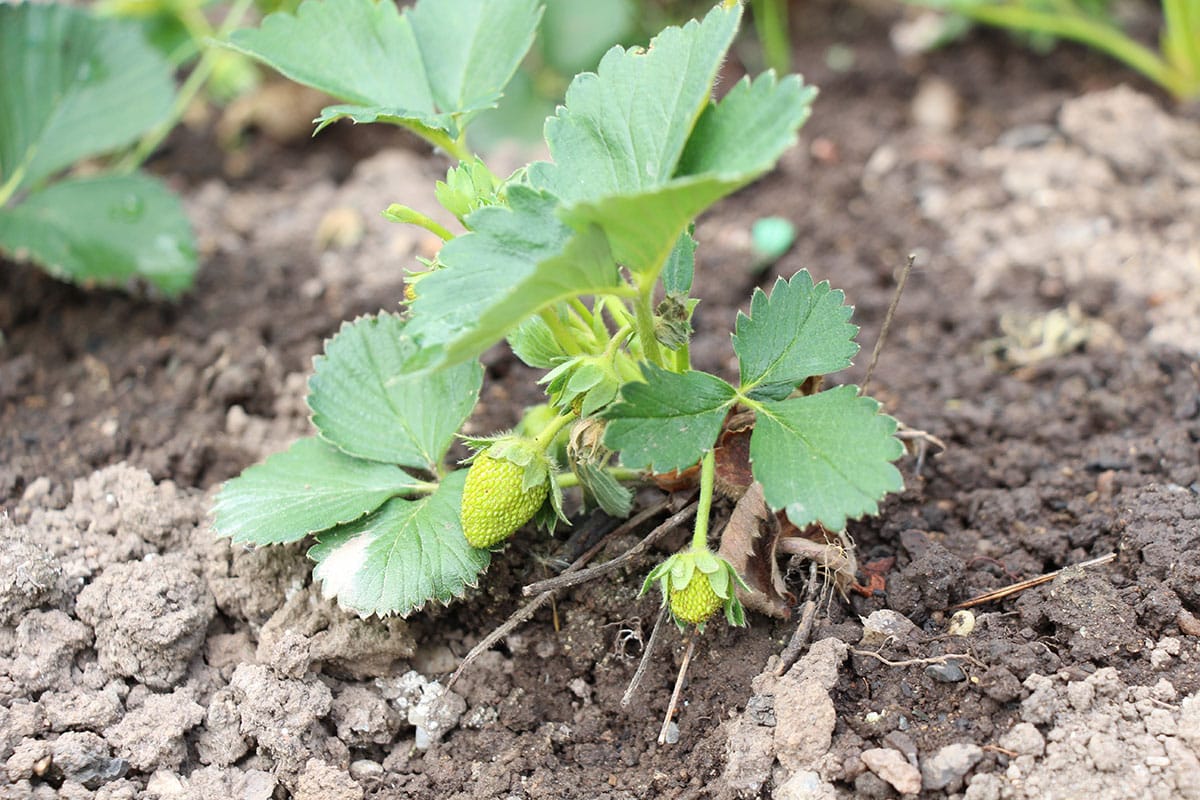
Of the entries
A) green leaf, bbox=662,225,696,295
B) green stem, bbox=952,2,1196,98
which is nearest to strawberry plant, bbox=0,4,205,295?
green leaf, bbox=662,225,696,295

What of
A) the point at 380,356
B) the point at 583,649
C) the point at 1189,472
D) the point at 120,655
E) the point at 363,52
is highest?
the point at 363,52

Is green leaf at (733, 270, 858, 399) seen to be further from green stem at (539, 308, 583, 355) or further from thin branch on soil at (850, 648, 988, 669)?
thin branch on soil at (850, 648, 988, 669)

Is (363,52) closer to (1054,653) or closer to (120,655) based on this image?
(120,655)

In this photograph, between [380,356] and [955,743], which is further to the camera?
[380,356]

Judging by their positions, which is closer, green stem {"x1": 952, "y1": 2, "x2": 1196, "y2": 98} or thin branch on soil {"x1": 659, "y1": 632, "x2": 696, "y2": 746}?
thin branch on soil {"x1": 659, "y1": 632, "x2": 696, "y2": 746}

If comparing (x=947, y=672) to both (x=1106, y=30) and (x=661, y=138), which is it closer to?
(x=661, y=138)

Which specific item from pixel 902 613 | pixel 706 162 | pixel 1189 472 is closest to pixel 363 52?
pixel 706 162

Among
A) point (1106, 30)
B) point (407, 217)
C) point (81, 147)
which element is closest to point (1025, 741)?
point (407, 217)
